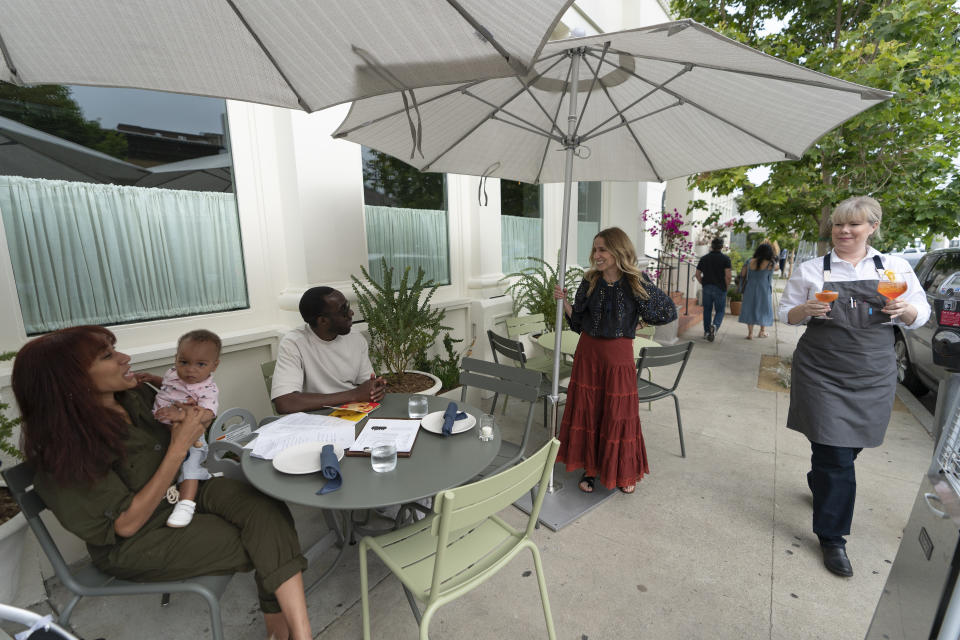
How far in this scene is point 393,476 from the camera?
5.48 feet

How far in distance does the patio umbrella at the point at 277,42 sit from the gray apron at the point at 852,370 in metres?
2.09

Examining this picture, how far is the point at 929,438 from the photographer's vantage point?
3.85 meters

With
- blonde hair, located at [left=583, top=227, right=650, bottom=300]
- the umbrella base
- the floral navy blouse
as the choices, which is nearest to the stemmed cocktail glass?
the floral navy blouse

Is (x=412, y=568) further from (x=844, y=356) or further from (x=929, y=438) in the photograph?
(x=929, y=438)

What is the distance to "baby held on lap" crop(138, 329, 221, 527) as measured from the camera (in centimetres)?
179

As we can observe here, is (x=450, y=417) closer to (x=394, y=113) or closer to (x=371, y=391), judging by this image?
(x=371, y=391)

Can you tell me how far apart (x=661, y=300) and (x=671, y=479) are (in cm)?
139

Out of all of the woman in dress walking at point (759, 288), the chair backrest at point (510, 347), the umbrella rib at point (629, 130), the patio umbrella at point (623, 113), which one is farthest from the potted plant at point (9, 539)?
the woman in dress walking at point (759, 288)

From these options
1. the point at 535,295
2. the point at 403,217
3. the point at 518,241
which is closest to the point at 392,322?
the point at 403,217

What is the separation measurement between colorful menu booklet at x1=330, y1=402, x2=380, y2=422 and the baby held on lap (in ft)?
1.85

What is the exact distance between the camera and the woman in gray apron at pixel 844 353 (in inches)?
84.1

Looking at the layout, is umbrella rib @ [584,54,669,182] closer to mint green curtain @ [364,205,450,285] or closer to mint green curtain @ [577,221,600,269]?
mint green curtain @ [364,205,450,285]

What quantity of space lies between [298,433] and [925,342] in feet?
21.1

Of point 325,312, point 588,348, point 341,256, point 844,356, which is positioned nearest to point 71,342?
point 325,312
